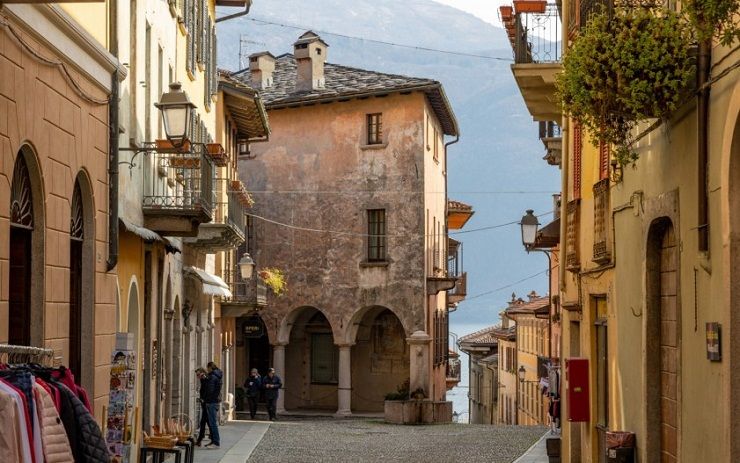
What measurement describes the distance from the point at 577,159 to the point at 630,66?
8.51 meters

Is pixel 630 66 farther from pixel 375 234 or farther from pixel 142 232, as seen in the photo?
pixel 375 234

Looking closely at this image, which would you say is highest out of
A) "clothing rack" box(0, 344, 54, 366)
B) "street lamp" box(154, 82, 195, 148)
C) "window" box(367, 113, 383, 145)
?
"window" box(367, 113, 383, 145)

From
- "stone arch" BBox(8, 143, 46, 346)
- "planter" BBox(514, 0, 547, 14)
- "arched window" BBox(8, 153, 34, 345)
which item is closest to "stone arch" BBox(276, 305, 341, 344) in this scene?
"planter" BBox(514, 0, 547, 14)

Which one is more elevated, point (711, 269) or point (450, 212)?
point (450, 212)

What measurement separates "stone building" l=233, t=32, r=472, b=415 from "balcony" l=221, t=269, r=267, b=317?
15.4ft

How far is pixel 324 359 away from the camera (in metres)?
46.1

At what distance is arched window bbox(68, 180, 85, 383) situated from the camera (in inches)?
537

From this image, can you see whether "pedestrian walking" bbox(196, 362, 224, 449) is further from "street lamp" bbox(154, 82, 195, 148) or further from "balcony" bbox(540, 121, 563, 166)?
"street lamp" bbox(154, 82, 195, 148)

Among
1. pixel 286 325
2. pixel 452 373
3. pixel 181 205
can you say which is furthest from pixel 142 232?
pixel 452 373

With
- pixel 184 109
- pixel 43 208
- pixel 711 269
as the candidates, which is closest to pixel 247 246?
pixel 184 109

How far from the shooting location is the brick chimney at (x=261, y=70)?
48.2 metres

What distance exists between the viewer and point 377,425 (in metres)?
34.1

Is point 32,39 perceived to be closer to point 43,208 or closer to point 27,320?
point 43,208

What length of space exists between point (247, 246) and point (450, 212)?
9.89m
